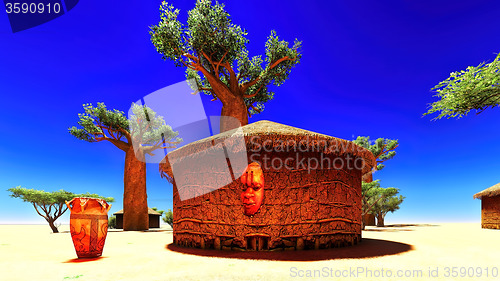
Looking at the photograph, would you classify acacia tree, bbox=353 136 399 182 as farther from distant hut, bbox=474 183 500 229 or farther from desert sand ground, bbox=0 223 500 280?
desert sand ground, bbox=0 223 500 280

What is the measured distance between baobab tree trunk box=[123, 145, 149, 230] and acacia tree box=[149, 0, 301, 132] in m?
7.81

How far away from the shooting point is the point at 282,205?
588 centimetres

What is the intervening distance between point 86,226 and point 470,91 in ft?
36.4

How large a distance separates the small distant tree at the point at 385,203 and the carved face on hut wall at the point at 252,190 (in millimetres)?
14640

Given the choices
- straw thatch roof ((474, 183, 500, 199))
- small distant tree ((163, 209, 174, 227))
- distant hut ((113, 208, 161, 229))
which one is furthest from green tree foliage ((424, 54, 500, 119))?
small distant tree ((163, 209, 174, 227))

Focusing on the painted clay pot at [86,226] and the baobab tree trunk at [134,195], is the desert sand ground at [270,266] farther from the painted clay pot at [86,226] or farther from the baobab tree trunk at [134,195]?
the baobab tree trunk at [134,195]

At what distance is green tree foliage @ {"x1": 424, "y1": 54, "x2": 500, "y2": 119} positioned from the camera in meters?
8.28

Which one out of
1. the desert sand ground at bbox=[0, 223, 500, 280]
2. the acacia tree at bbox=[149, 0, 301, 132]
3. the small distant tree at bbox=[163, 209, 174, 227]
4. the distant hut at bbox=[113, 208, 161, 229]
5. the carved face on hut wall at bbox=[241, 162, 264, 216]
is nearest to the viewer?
the desert sand ground at bbox=[0, 223, 500, 280]

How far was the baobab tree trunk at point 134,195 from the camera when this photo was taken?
17.7 m

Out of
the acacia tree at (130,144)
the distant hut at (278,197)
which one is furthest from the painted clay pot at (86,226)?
the acacia tree at (130,144)

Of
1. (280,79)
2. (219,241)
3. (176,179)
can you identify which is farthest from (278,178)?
(280,79)

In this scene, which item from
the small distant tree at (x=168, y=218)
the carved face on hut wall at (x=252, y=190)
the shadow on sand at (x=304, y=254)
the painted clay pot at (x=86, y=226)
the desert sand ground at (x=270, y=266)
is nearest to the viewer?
the desert sand ground at (x=270, y=266)

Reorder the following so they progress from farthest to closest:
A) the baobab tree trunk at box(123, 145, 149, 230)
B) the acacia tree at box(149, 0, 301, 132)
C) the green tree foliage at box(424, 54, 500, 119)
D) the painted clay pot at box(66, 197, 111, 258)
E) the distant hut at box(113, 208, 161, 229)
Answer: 1. the distant hut at box(113, 208, 161, 229)
2. the baobab tree trunk at box(123, 145, 149, 230)
3. the acacia tree at box(149, 0, 301, 132)
4. the green tree foliage at box(424, 54, 500, 119)
5. the painted clay pot at box(66, 197, 111, 258)

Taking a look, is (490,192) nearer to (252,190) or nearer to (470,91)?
(470,91)
